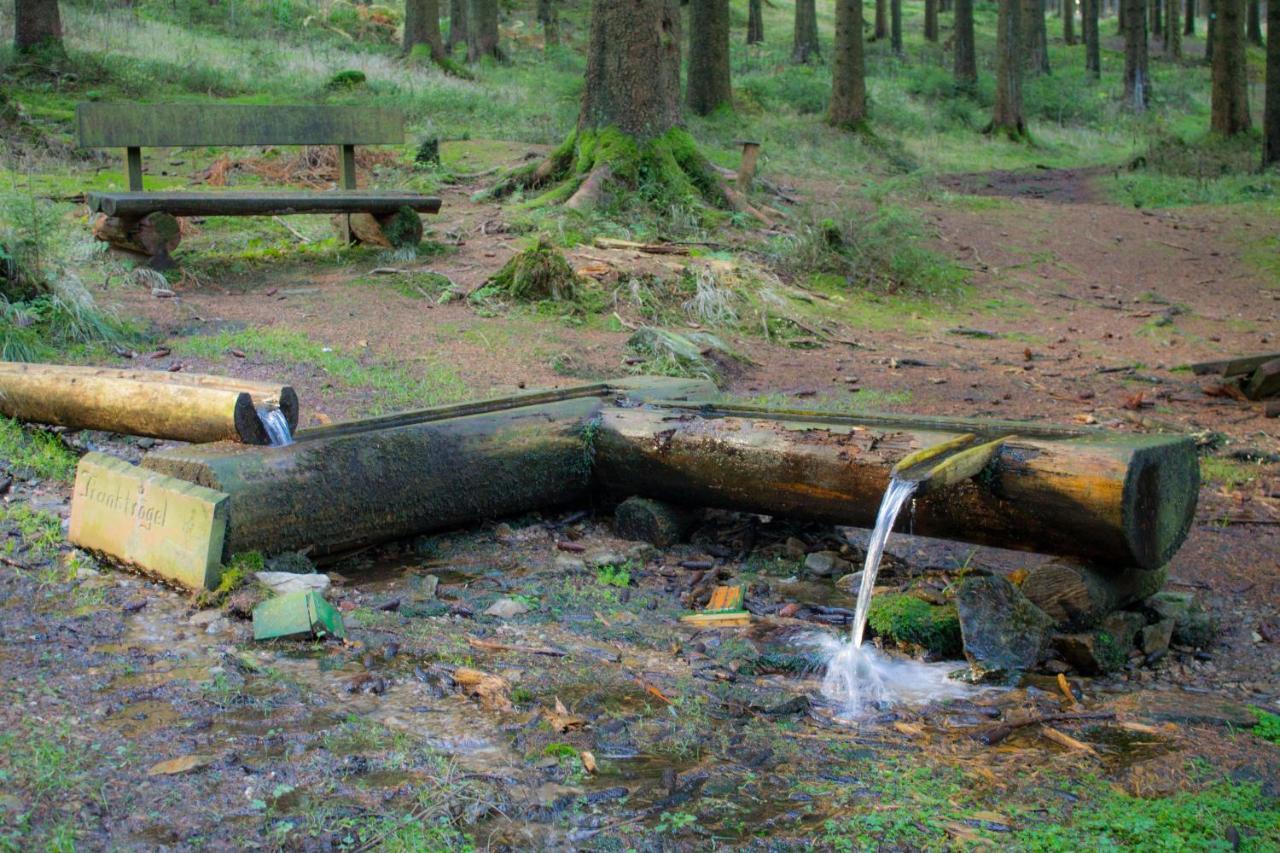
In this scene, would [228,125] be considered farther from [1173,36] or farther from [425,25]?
[1173,36]


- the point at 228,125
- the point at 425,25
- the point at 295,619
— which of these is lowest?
the point at 295,619

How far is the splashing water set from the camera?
5176 millimetres

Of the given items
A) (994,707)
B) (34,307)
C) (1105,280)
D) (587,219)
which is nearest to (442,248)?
(587,219)

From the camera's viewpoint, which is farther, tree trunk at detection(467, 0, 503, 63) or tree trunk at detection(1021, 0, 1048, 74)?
tree trunk at detection(1021, 0, 1048, 74)

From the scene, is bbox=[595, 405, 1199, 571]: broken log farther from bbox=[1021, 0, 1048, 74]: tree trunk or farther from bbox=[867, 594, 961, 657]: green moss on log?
bbox=[1021, 0, 1048, 74]: tree trunk

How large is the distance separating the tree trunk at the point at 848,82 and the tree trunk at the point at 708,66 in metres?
2.61

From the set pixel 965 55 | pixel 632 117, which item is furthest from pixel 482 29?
pixel 632 117

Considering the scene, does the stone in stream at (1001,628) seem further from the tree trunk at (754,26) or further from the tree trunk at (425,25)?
the tree trunk at (754,26)

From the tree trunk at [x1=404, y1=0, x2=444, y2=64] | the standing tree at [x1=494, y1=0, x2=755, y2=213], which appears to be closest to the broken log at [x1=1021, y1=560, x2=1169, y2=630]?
the standing tree at [x1=494, y1=0, x2=755, y2=213]

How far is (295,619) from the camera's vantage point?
13.8 ft

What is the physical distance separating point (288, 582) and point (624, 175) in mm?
8176

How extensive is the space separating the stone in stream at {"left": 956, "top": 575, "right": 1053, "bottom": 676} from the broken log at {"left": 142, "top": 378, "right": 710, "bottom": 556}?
2.24 meters

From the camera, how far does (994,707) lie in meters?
4.15

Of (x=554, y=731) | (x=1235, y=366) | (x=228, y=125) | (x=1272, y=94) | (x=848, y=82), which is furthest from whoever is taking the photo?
(x=848, y=82)
